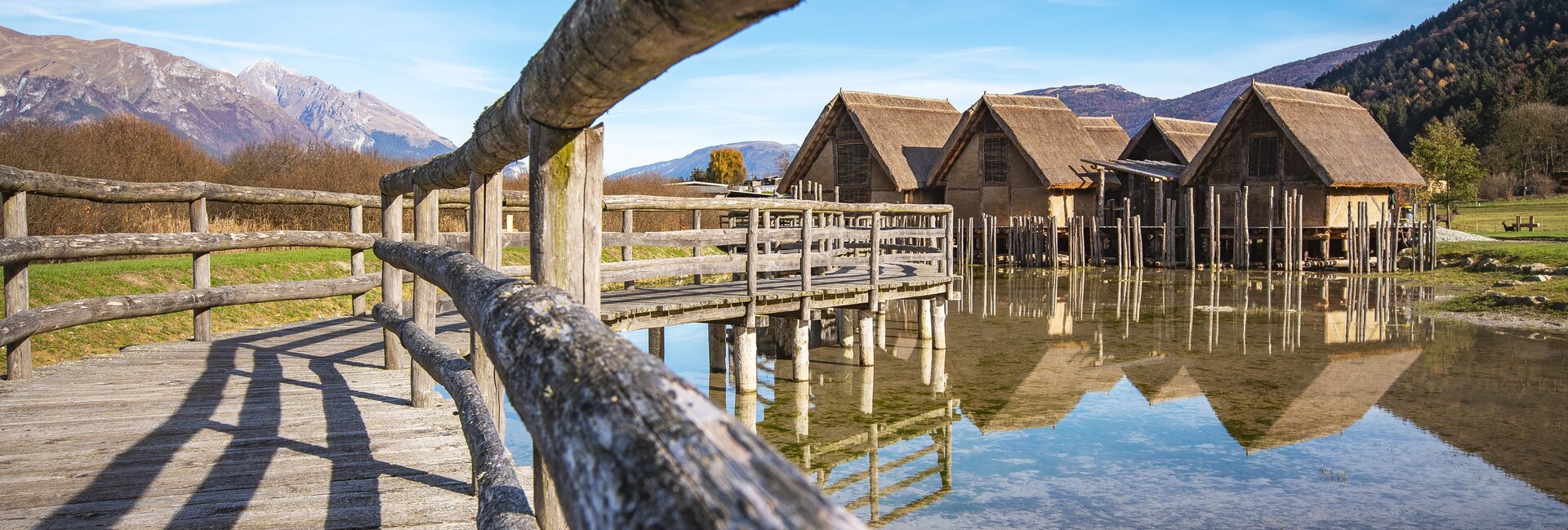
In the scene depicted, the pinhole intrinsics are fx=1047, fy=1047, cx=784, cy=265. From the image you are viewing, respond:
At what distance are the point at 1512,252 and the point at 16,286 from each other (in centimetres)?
2969

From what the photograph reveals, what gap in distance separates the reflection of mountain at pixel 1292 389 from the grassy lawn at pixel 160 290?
1050 centimetres

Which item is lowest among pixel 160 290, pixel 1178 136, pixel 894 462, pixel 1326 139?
pixel 894 462

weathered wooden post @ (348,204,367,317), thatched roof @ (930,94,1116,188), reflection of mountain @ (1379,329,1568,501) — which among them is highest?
thatched roof @ (930,94,1116,188)

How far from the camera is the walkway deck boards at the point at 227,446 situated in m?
3.66

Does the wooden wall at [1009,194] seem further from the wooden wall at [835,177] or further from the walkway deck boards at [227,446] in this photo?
the walkway deck boards at [227,446]

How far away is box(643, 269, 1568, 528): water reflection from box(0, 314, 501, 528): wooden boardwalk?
3.82 m

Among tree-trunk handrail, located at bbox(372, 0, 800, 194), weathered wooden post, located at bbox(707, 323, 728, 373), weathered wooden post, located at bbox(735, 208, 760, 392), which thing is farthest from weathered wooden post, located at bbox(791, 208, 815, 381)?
tree-trunk handrail, located at bbox(372, 0, 800, 194)

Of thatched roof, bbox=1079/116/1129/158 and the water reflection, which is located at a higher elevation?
thatched roof, bbox=1079/116/1129/158

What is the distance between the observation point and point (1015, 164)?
113 feet

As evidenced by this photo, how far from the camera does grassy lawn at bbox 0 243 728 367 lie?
421 inches

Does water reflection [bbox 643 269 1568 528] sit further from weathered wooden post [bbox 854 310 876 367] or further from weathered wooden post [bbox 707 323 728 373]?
weathered wooden post [bbox 854 310 876 367]

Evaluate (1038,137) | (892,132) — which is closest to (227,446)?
(1038,137)

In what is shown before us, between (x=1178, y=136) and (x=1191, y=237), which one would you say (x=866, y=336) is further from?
(x=1178, y=136)

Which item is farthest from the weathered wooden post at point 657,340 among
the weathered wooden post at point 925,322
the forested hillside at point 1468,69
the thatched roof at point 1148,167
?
the forested hillside at point 1468,69
